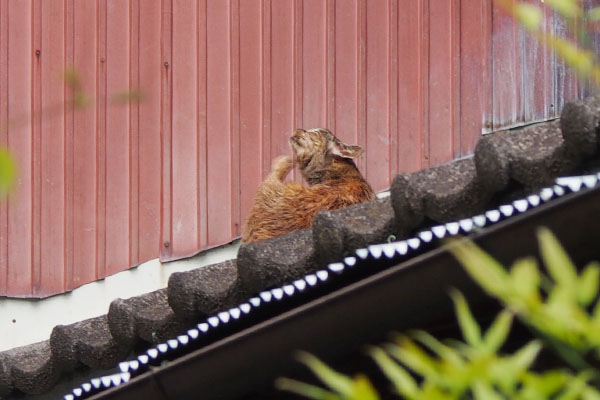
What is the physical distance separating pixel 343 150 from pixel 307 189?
82 centimetres

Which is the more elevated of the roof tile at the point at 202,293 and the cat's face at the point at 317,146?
the cat's face at the point at 317,146

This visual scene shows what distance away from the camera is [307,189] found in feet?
16.4

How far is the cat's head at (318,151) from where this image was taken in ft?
19.0

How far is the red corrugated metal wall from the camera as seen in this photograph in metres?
6.37

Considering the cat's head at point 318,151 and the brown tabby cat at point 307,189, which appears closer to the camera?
the brown tabby cat at point 307,189

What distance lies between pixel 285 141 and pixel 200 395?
3.23 metres

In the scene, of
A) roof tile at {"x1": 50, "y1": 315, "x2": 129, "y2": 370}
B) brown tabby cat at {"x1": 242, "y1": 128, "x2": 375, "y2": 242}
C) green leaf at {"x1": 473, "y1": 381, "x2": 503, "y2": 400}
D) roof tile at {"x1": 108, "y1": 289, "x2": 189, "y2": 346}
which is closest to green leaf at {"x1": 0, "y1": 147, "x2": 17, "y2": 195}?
green leaf at {"x1": 473, "y1": 381, "x2": 503, "y2": 400}

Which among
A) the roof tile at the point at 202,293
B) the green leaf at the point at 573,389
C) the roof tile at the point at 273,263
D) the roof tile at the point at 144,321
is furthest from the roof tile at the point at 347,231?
the green leaf at the point at 573,389

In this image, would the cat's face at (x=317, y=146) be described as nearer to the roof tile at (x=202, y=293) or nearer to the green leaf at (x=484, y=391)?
the roof tile at (x=202, y=293)

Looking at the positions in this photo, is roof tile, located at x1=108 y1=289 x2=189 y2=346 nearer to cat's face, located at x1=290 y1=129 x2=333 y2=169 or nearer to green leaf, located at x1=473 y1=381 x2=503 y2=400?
cat's face, located at x1=290 y1=129 x2=333 y2=169

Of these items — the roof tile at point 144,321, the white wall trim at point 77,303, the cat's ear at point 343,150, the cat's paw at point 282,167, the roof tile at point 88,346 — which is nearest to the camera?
the roof tile at point 144,321

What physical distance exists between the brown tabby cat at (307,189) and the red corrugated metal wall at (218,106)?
58 centimetres

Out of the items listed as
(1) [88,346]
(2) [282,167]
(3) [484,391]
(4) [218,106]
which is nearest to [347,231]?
(1) [88,346]

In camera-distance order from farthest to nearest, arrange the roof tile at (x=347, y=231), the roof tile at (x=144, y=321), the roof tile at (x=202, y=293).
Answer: the roof tile at (x=144, y=321) < the roof tile at (x=202, y=293) < the roof tile at (x=347, y=231)
